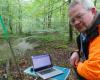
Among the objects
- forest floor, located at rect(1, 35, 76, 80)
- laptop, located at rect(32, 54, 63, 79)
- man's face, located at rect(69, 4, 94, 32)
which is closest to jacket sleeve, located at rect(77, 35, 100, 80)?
man's face, located at rect(69, 4, 94, 32)

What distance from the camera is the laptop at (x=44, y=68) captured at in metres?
3.38

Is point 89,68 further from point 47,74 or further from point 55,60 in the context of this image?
point 55,60

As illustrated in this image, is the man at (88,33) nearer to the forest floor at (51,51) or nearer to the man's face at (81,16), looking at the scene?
the man's face at (81,16)

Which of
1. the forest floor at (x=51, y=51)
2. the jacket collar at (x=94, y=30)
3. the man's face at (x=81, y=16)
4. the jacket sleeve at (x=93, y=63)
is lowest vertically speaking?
the forest floor at (x=51, y=51)

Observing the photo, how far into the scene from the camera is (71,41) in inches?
343

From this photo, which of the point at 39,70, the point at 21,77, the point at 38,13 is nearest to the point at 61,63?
the point at 21,77

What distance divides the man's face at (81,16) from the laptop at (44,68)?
2.16m

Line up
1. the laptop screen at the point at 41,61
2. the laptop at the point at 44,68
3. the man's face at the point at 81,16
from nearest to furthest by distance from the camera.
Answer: the man's face at the point at 81,16 < the laptop at the point at 44,68 < the laptop screen at the point at 41,61

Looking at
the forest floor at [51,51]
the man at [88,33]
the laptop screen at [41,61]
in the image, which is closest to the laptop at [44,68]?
the laptop screen at [41,61]

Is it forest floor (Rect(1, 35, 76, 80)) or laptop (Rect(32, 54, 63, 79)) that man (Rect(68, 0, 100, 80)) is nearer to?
laptop (Rect(32, 54, 63, 79))

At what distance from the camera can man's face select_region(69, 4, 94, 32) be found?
1208 mm

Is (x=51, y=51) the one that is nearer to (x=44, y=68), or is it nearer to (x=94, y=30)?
(x=44, y=68)

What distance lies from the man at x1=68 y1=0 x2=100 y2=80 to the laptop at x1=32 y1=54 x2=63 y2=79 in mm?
2149

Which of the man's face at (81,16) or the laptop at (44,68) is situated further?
the laptop at (44,68)
